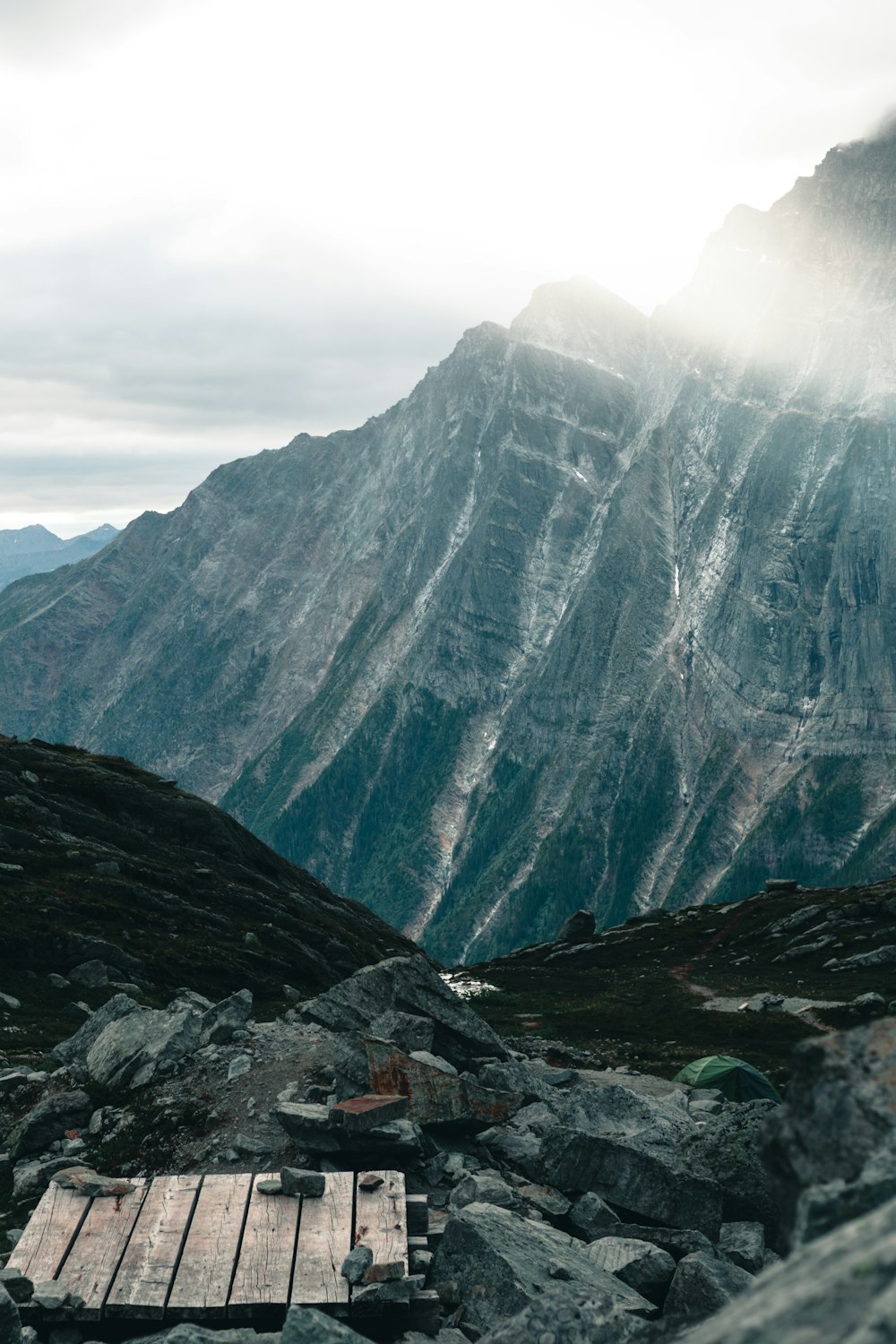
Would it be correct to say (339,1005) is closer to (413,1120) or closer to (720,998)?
(413,1120)

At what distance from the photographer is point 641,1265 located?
14961 millimetres

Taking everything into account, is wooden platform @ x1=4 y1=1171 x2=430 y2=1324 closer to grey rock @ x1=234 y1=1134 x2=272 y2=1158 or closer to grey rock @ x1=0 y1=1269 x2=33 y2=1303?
grey rock @ x1=0 y1=1269 x2=33 y2=1303

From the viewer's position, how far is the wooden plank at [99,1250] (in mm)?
13337

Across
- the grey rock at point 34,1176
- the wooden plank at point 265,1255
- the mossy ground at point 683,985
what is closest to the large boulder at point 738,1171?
the wooden plank at point 265,1255

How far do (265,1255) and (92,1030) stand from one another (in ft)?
47.3

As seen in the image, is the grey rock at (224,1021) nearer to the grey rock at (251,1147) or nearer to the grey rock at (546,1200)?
the grey rock at (251,1147)

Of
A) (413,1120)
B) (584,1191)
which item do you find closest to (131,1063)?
(413,1120)

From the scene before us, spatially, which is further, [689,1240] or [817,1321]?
[689,1240]

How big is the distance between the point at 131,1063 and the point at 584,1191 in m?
10.3

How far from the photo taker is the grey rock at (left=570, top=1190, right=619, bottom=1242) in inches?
656

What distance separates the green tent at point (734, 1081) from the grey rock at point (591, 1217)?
82.5ft

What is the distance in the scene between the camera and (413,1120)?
18.5 m

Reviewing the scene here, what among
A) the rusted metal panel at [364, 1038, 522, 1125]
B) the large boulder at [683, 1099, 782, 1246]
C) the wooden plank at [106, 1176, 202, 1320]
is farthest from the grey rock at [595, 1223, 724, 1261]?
the wooden plank at [106, 1176, 202, 1320]

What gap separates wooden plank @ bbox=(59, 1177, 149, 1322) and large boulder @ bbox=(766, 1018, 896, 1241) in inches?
406
